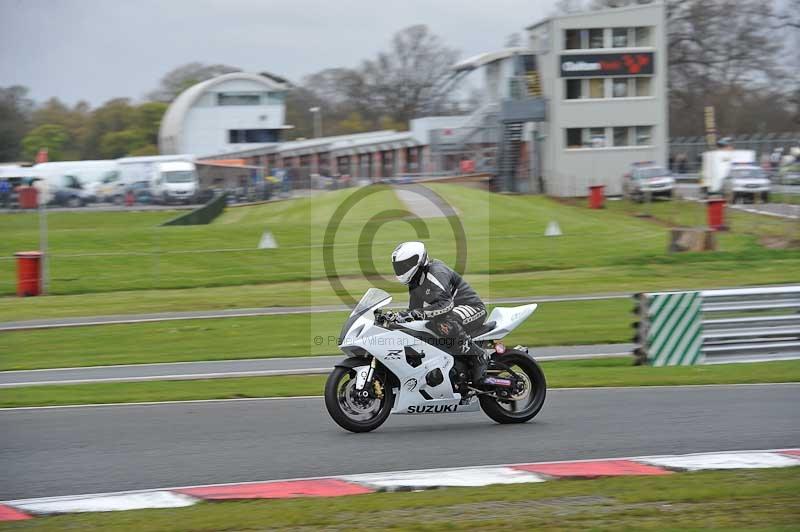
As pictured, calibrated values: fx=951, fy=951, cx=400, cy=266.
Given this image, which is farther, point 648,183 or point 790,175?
point 648,183

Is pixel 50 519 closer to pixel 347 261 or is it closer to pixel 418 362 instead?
pixel 418 362

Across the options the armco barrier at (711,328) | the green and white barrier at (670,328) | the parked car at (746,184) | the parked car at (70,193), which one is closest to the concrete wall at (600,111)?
the parked car at (746,184)

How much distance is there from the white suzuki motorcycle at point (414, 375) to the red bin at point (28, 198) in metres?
→ 35.3

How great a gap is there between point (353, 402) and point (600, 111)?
4502 cm

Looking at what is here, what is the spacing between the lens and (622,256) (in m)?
27.6

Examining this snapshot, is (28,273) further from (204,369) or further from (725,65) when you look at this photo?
(725,65)

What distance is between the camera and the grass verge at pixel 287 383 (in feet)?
38.8

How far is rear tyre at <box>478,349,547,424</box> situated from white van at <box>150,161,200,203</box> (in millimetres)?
40967

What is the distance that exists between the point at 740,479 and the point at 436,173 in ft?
144

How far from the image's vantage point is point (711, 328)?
13.7 metres

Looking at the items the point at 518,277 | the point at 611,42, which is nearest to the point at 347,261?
the point at 518,277

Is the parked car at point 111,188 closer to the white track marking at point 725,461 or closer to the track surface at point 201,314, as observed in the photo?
the track surface at point 201,314

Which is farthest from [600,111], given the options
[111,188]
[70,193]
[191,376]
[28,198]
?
[191,376]

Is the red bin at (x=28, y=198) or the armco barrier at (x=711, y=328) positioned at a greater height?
the red bin at (x=28, y=198)
